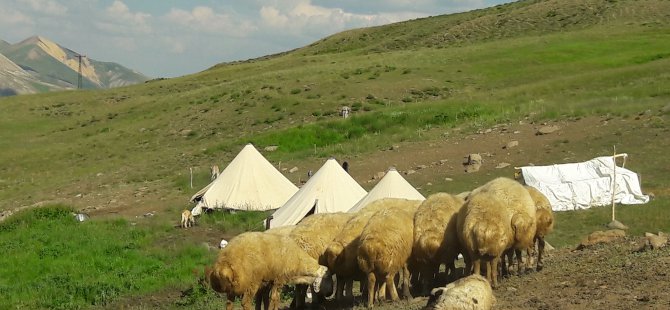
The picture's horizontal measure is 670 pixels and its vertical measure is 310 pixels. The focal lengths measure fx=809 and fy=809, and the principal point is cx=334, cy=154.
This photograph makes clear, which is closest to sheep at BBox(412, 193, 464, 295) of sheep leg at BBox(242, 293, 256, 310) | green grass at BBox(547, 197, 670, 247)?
sheep leg at BBox(242, 293, 256, 310)

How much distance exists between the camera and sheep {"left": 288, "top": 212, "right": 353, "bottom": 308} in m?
15.9

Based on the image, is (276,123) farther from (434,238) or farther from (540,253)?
(434,238)

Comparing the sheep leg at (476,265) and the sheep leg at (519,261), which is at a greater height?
the sheep leg at (476,265)

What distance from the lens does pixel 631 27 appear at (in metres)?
77.5

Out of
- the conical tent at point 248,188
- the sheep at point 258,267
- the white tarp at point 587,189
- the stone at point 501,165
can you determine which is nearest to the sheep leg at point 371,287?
the sheep at point 258,267

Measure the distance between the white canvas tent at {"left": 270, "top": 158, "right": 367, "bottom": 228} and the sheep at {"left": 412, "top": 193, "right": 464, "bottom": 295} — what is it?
9.98m

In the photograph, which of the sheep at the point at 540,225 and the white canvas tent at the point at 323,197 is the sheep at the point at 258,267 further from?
the white canvas tent at the point at 323,197

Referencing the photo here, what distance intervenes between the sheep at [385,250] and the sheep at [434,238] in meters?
0.19

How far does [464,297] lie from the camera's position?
11.8 metres

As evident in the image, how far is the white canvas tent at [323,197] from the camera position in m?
25.6

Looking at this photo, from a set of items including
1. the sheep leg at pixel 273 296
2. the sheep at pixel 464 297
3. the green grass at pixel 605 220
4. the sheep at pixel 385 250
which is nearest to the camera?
the sheep at pixel 464 297

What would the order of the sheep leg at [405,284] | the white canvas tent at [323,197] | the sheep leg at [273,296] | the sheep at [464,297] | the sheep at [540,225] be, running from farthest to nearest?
the white canvas tent at [323,197]
the sheep at [540,225]
the sheep leg at [405,284]
the sheep leg at [273,296]
the sheep at [464,297]

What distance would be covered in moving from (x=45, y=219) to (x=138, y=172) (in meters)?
16.2

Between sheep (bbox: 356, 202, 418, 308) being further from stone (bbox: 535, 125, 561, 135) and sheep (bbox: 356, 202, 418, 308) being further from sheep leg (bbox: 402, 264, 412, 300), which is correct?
stone (bbox: 535, 125, 561, 135)
